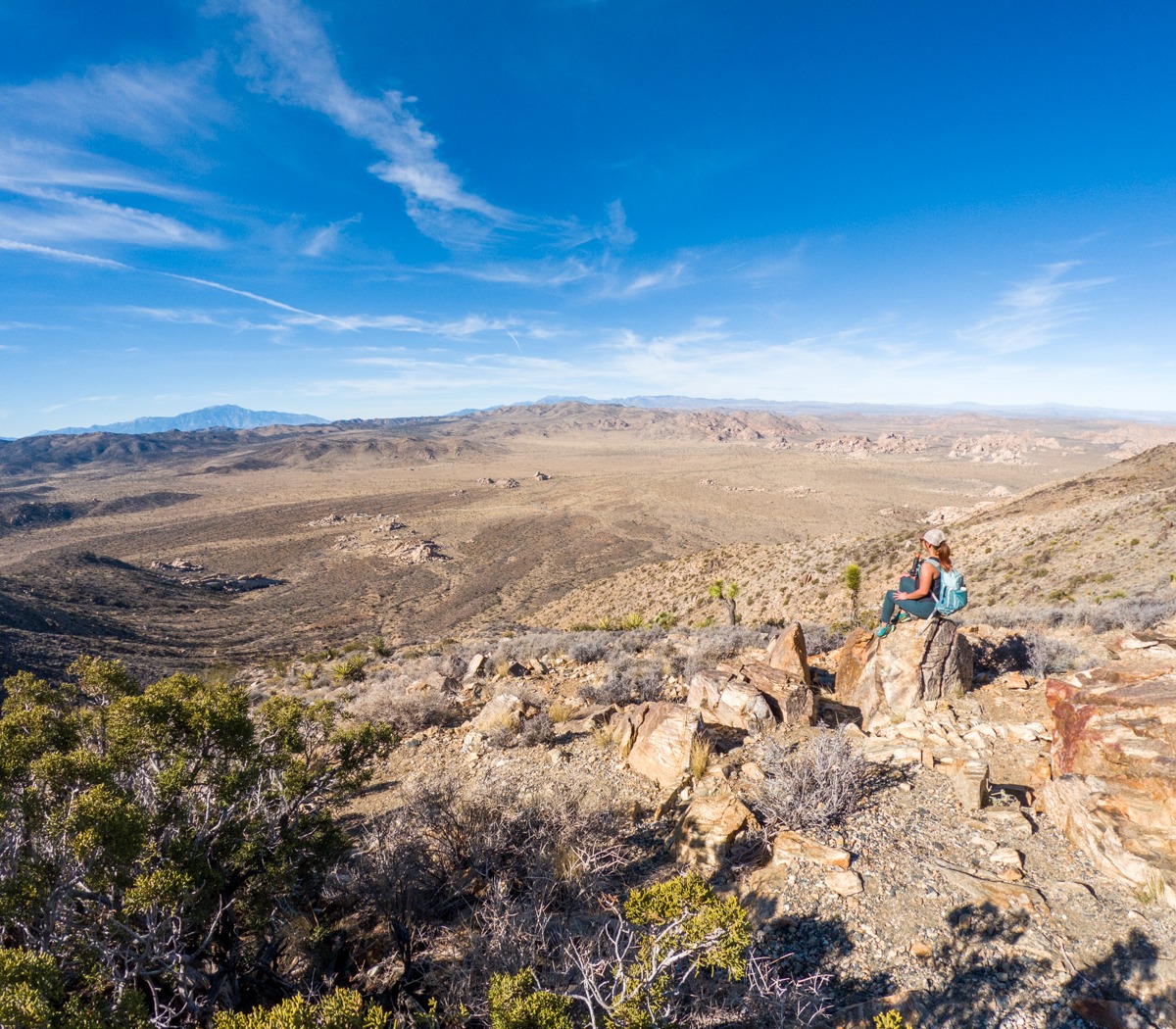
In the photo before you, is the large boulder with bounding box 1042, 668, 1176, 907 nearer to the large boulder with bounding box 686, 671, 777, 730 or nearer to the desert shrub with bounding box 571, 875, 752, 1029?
the large boulder with bounding box 686, 671, 777, 730

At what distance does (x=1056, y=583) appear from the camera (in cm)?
1548

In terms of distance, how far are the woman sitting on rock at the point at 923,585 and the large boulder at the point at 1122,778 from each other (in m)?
1.58

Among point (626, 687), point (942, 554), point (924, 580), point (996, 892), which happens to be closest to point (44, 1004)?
point (996, 892)

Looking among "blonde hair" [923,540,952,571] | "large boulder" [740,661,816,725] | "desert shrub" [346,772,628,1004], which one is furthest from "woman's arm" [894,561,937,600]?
"desert shrub" [346,772,628,1004]

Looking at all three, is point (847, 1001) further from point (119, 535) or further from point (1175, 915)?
point (119, 535)

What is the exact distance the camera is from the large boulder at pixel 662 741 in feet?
17.9

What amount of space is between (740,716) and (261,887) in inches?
194

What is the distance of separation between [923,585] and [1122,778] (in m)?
2.51

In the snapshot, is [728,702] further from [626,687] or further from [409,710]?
[409,710]

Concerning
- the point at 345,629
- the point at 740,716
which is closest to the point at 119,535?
the point at 345,629

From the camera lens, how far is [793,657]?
7098mm

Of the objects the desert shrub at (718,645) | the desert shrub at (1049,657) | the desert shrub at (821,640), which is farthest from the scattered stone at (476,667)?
the desert shrub at (1049,657)

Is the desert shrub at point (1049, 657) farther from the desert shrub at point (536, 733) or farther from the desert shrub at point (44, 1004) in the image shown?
the desert shrub at point (44, 1004)

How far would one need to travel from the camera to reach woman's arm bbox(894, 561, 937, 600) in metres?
6.16
